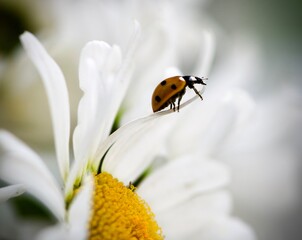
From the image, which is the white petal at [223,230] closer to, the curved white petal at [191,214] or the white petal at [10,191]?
the curved white petal at [191,214]

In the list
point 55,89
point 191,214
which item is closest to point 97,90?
point 55,89

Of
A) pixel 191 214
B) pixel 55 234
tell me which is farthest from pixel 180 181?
pixel 55 234

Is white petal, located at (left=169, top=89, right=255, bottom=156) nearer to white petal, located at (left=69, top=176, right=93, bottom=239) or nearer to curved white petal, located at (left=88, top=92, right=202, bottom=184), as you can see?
curved white petal, located at (left=88, top=92, right=202, bottom=184)

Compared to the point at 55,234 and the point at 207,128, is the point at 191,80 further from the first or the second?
the point at 55,234

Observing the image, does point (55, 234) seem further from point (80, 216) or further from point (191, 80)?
point (191, 80)

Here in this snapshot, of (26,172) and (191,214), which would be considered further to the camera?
(191,214)
